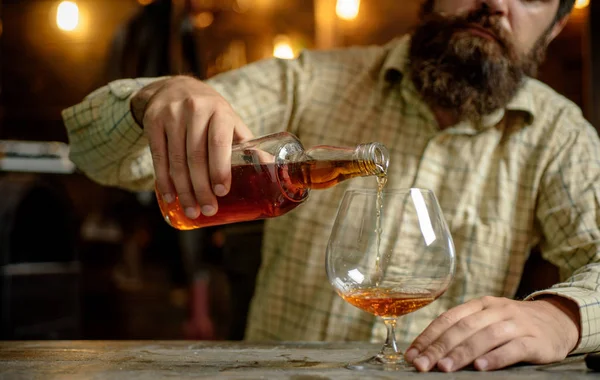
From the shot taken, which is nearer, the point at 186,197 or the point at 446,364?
the point at 446,364

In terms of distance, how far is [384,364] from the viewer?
2.80 ft

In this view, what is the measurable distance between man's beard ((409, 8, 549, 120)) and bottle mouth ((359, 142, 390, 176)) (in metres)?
0.65

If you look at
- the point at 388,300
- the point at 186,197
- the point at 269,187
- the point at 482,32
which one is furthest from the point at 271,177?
the point at 482,32

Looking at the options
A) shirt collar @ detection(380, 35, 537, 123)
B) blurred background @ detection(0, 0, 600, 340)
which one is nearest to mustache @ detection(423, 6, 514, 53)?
shirt collar @ detection(380, 35, 537, 123)

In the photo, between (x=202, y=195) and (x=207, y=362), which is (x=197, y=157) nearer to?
(x=202, y=195)

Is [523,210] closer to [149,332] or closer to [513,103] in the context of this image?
[513,103]

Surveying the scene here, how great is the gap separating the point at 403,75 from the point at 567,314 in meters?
0.76

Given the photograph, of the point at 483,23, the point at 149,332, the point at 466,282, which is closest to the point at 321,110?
the point at 483,23

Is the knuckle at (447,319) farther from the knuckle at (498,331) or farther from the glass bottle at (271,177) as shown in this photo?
the glass bottle at (271,177)

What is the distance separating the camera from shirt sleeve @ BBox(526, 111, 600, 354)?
1.36 meters

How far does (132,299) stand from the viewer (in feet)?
13.9

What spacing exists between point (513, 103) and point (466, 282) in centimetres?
39

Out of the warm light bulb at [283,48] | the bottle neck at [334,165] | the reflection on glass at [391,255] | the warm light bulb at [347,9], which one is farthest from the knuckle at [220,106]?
the warm light bulb at [347,9]

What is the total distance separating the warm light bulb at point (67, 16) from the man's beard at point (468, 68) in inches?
145
